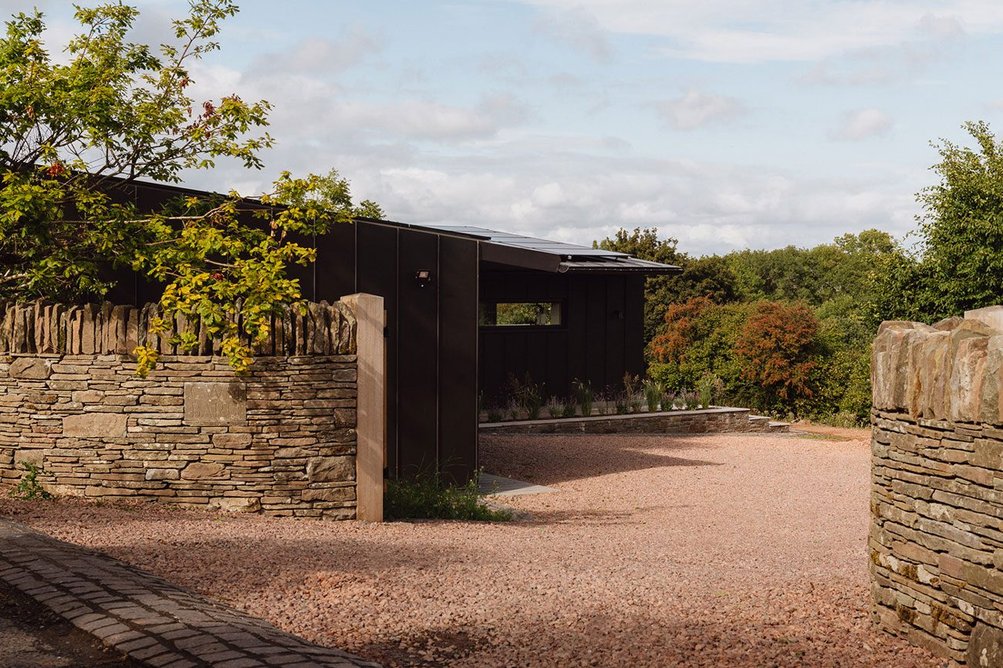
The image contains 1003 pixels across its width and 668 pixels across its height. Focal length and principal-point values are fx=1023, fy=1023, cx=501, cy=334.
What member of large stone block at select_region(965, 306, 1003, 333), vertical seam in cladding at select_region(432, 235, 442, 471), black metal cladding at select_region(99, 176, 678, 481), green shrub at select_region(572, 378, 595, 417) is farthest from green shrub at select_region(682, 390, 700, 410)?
large stone block at select_region(965, 306, 1003, 333)

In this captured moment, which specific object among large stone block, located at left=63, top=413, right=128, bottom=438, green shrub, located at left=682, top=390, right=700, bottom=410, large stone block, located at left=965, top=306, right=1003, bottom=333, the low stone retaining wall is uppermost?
large stone block, located at left=965, top=306, right=1003, bottom=333

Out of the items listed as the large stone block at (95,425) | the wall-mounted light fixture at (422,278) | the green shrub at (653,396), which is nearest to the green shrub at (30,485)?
the large stone block at (95,425)

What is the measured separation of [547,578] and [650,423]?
1368 cm

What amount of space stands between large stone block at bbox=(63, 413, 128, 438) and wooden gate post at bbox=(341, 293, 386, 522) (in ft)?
7.36

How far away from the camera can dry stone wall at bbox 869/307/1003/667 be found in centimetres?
564

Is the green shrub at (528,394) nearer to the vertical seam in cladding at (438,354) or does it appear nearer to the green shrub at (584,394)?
the green shrub at (584,394)

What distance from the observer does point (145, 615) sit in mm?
5695

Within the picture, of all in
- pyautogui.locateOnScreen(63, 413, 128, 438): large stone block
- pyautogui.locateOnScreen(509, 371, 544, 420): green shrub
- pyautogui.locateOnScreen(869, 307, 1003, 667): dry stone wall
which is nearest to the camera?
pyautogui.locateOnScreen(869, 307, 1003, 667): dry stone wall

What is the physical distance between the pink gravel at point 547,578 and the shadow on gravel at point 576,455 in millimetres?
2331

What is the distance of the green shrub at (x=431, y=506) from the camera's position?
35.3 ft

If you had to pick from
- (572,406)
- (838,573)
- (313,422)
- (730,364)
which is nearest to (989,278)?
(730,364)

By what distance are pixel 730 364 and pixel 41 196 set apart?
17.7 metres

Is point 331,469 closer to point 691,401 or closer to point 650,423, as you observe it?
point 650,423

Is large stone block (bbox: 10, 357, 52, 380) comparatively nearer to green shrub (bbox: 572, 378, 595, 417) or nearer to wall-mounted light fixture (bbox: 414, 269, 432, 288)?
wall-mounted light fixture (bbox: 414, 269, 432, 288)
